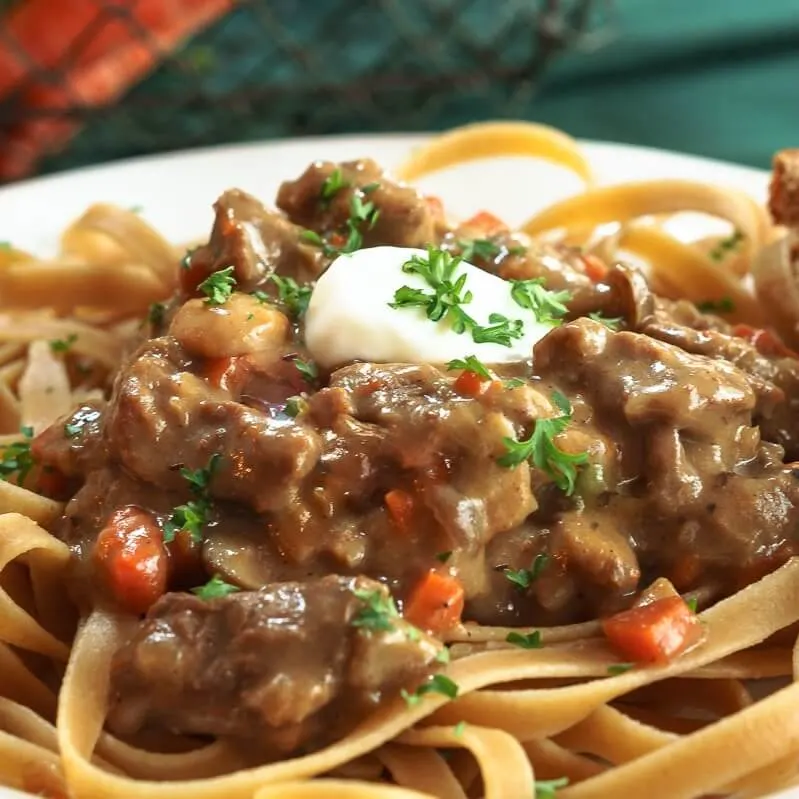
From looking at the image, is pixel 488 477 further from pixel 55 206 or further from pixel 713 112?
pixel 713 112

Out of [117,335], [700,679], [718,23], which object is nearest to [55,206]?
[117,335]

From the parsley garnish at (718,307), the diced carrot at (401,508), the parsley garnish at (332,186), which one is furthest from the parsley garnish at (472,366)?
the parsley garnish at (718,307)

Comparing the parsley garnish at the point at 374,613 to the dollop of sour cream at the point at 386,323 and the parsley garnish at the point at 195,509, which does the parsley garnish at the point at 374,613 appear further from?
the dollop of sour cream at the point at 386,323

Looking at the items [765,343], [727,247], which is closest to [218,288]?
[765,343]

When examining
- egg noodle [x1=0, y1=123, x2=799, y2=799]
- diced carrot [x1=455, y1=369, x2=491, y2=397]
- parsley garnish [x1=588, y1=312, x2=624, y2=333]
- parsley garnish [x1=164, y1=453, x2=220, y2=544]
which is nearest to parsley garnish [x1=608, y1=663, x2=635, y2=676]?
egg noodle [x1=0, y1=123, x2=799, y2=799]

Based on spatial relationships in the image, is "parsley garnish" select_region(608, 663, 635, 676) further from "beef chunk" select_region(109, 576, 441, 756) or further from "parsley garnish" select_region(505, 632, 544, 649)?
"beef chunk" select_region(109, 576, 441, 756)

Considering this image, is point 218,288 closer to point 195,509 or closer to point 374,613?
point 195,509
